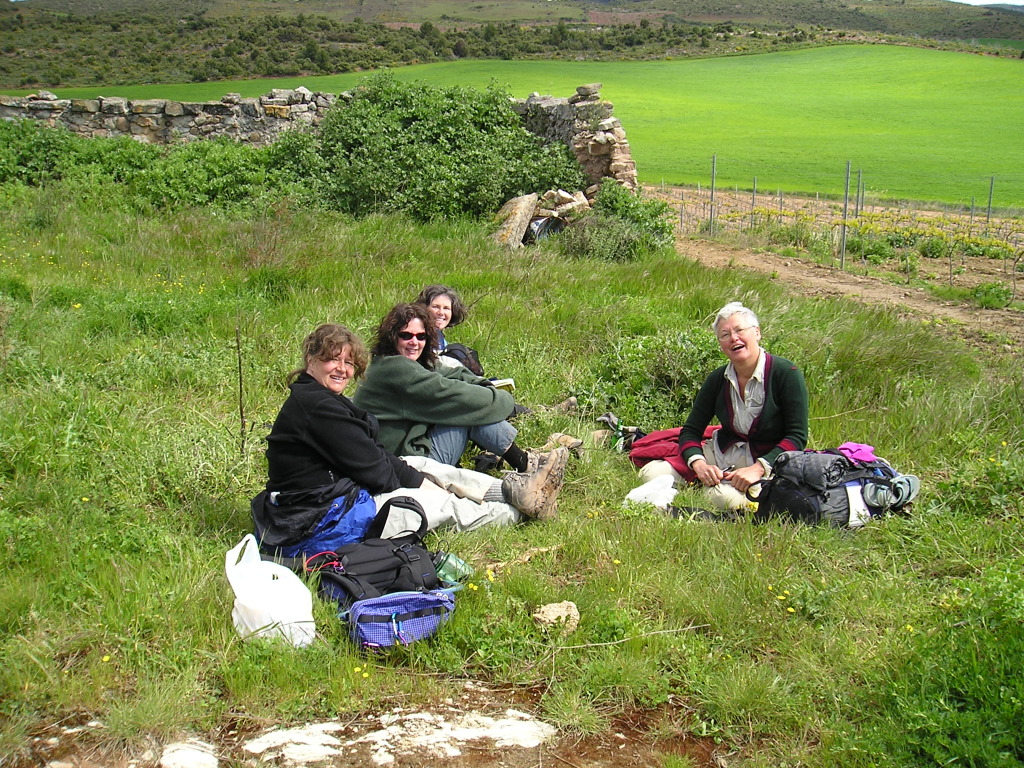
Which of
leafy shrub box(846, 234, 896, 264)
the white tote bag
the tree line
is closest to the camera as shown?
the white tote bag

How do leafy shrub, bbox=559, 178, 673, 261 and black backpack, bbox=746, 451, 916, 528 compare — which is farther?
leafy shrub, bbox=559, 178, 673, 261

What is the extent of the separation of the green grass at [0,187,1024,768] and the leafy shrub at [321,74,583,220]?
424 centimetres

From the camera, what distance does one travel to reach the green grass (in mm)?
2998

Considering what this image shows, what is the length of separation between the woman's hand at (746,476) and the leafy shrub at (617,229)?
5.94 m

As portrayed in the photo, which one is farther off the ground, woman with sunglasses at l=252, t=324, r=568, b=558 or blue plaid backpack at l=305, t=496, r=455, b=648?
woman with sunglasses at l=252, t=324, r=568, b=558

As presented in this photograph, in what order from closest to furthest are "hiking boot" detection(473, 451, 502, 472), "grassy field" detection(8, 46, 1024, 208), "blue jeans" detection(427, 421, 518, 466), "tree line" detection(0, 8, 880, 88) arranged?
"blue jeans" detection(427, 421, 518, 466) < "hiking boot" detection(473, 451, 502, 472) < "grassy field" detection(8, 46, 1024, 208) < "tree line" detection(0, 8, 880, 88)

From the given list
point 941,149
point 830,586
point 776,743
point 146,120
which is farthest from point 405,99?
point 941,149

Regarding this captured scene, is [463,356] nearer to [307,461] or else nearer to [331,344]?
[331,344]

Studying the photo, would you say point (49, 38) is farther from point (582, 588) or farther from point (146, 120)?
point (582, 588)

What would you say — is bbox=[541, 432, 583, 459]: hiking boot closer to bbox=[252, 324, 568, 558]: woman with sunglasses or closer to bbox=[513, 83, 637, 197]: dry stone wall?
bbox=[252, 324, 568, 558]: woman with sunglasses

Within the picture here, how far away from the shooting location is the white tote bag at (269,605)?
3270 mm

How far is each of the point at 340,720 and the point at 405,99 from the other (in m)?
11.5

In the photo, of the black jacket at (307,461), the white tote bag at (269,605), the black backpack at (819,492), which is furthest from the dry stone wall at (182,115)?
the white tote bag at (269,605)

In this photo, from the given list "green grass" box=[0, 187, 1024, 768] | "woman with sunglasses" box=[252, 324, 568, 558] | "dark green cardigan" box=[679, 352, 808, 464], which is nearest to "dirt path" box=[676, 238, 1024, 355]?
"green grass" box=[0, 187, 1024, 768]
